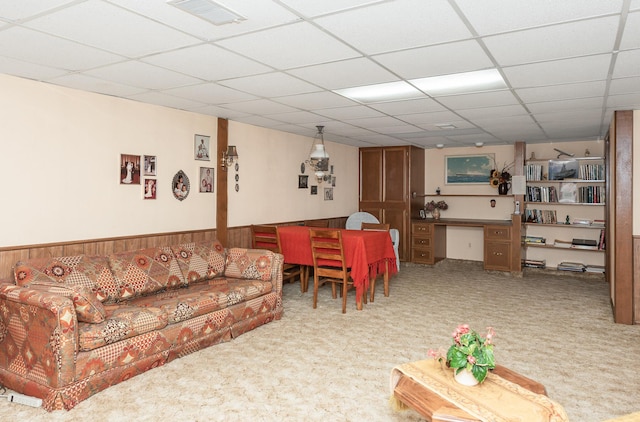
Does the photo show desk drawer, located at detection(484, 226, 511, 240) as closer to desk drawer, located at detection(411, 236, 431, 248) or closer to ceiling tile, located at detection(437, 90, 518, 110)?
desk drawer, located at detection(411, 236, 431, 248)

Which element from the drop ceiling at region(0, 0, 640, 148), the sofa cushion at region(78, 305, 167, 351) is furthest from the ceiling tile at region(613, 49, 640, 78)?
the sofa cushion at region(78, 305, 167, 351)

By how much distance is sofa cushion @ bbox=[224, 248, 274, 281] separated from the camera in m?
4.64

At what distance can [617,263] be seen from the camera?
480 cm

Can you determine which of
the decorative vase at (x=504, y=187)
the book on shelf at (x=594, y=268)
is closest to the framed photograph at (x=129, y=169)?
Result: the decorative vase at (x=504, y=187)

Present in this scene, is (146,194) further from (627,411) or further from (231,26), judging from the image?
(627,411)

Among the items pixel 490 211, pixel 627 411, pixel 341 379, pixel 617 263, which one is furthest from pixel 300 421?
pixel 490 211

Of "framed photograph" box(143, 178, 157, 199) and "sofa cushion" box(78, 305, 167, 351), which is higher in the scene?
"framed photograph" box(143, 178, 157, 199)

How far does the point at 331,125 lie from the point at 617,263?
3774 mm

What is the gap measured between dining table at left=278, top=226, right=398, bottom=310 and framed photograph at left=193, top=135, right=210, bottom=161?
1330 millimetres

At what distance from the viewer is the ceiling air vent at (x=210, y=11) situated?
2217 mm

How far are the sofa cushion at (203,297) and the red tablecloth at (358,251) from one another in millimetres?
1037

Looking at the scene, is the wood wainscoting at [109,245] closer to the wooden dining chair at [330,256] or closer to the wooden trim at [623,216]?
the wooden dining chair at [330,256]

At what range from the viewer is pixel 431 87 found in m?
3.95

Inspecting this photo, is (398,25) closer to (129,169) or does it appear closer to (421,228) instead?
(129,169)
